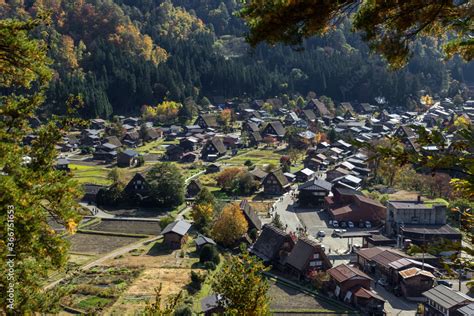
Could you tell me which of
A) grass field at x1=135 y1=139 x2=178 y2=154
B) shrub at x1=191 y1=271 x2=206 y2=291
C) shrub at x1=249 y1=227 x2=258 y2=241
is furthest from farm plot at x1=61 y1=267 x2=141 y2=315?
grass field at x1=135 y1=139 x2=178 y2=154

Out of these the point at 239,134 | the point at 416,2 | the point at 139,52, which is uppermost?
the point at 416,2

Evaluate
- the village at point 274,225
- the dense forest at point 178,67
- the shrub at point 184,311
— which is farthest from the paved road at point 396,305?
the dense forest at point 178,67

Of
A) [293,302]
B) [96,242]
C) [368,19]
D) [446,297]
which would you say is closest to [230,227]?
[293,302]

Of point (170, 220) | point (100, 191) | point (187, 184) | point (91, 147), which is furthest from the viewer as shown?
point (91, 147)

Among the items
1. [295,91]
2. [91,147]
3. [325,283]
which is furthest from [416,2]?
[295,91]

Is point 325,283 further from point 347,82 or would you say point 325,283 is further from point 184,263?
point 347,82

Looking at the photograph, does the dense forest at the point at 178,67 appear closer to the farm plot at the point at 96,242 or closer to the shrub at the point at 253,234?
the farm plot at the point at 96,242
